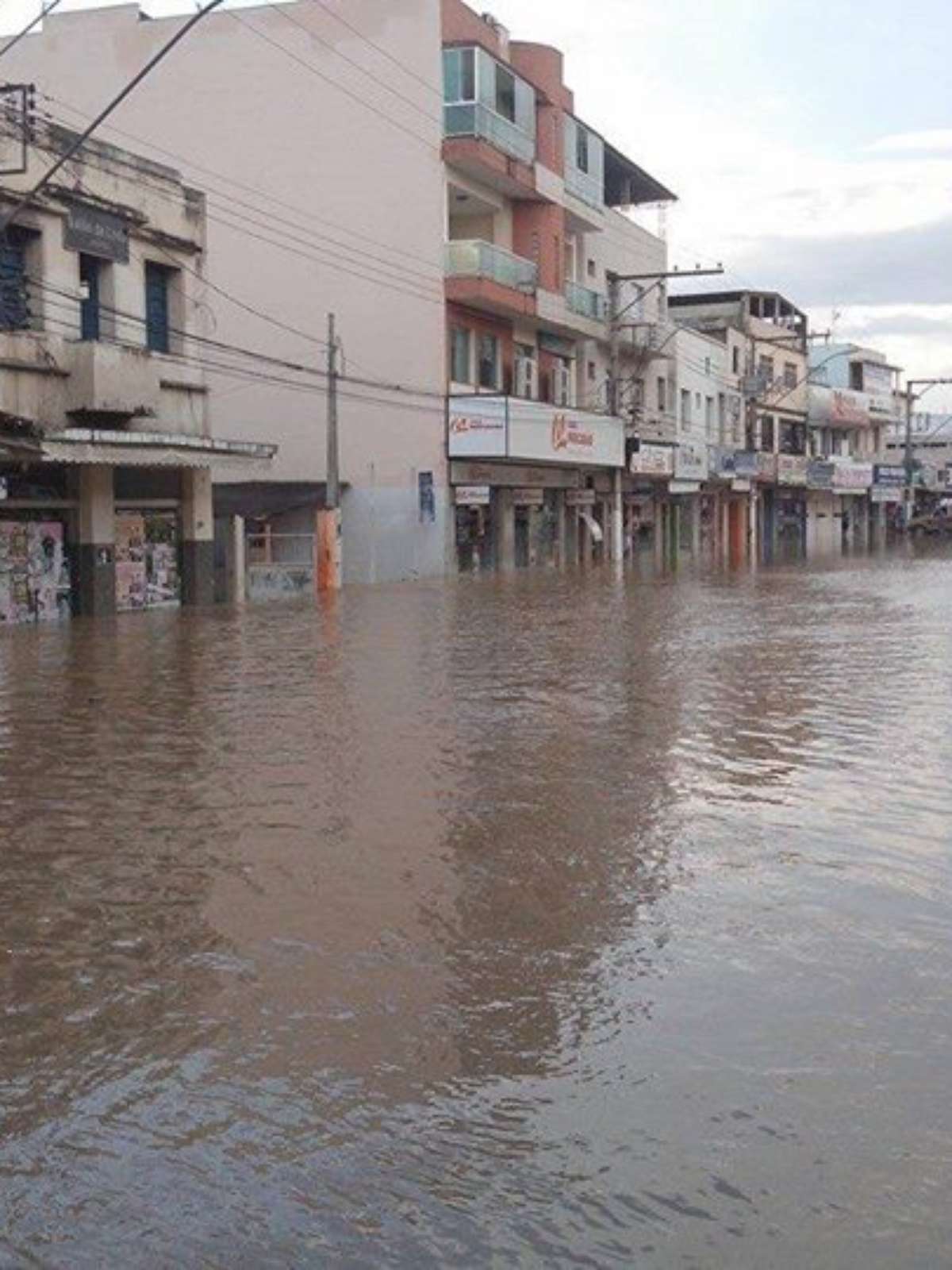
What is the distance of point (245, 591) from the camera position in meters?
35.4

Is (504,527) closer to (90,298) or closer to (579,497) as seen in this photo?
(579,497)

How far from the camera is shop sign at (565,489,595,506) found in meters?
52.3

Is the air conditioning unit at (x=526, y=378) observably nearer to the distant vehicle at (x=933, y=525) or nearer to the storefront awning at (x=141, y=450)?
the storefront awning at (x=141, y=450)

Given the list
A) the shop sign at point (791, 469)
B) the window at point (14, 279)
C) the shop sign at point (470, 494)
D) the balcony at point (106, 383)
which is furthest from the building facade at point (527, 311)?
the shop sign at point (791, 469)

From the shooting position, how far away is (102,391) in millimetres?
26469

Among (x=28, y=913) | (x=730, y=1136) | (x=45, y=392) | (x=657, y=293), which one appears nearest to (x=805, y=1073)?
(x=730, y=1136)

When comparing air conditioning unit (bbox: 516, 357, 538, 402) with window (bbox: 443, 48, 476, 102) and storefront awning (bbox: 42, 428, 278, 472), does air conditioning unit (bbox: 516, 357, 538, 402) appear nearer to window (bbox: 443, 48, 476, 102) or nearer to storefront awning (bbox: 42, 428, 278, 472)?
window (bbox: 443, 48, 476, 102)

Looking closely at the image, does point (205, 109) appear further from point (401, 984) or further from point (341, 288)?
point (401, 984)

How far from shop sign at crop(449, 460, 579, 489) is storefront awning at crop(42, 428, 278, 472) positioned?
13.0 metres

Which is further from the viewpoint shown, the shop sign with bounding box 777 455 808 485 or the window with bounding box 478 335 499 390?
the shop sign with bounding box 777 455 808 485

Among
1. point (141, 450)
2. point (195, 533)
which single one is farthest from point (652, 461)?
point (141, 450)

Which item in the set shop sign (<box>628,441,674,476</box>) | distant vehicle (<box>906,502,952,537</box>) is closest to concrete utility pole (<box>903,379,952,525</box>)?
distant vehicle (<box>906,502,952,537</box>)

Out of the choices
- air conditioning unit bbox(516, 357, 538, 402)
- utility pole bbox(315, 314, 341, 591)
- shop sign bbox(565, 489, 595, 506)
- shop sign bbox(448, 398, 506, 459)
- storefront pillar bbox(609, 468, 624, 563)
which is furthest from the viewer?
storefront pillar bbox(609, 468, 624, 563)

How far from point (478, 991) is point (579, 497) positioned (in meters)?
47.4
